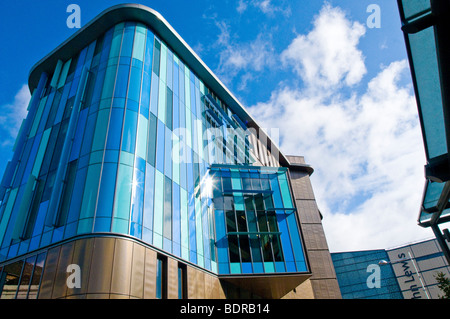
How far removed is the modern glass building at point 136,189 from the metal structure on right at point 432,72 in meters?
11.7

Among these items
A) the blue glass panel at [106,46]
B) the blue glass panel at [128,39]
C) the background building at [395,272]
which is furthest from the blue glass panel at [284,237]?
the background building at [395,272]

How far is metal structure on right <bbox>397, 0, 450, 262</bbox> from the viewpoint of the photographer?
4488mm

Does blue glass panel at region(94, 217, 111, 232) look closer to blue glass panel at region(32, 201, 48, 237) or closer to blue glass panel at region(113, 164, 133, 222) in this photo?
blue glass panel at region(113, 164, 133, 222)

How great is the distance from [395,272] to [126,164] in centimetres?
7731

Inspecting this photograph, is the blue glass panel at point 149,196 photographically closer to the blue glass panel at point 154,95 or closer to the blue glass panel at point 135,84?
the blue glass panel at point 154,95

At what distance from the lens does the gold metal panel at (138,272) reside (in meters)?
12.5

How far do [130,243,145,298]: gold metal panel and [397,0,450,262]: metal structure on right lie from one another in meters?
11.3

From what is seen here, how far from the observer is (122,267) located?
1244 centimetres

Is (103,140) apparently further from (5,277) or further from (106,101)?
(5,277)

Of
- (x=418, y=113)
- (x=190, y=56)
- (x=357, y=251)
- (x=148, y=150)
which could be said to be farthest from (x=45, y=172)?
(x=357, y=251)

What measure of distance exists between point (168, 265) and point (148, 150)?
21.1ft

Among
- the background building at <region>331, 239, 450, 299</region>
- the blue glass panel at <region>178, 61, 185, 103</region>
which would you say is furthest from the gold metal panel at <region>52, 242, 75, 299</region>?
the background building at <region>331, 239, 450, 299</region>

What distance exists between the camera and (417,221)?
39.1 ft

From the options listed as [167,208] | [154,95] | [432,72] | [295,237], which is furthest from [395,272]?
[432,72]
